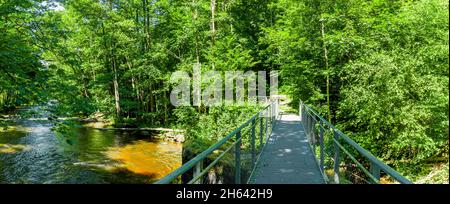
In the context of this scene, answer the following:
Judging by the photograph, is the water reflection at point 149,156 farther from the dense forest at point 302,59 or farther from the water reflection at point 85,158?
the dense forest at point 302,59

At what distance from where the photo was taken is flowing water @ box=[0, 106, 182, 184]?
42.9 ft

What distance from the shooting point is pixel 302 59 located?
62.1 feet

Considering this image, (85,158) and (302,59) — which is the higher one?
(302,59)

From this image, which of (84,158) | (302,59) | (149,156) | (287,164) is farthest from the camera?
(302,59)

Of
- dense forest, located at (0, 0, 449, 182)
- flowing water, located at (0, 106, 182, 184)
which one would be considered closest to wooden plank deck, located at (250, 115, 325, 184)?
dense forest, located at (0, 0, 449, 182)

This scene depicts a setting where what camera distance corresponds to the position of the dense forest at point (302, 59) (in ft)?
30.4

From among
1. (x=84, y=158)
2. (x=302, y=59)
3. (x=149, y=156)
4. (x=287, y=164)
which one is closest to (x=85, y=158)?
(x=84, y=158)

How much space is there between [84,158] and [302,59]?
13407 millimetres

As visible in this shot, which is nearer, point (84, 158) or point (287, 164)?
point (287, 164)

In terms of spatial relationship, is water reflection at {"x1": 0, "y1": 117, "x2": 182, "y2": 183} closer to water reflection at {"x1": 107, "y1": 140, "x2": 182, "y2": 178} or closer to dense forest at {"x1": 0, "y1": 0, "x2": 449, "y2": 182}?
water reflection at {"x1": 107, "y1": 140, "x2": 182, "y2": 178}

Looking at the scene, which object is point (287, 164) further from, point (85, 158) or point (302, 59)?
point (302, 59)

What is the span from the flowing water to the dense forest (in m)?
2.12

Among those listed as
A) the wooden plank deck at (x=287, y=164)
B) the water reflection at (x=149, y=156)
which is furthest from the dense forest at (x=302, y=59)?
the wooden plank deck at (x=287, y=164)

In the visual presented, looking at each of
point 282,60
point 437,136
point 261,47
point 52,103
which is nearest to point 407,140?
point 437,136
